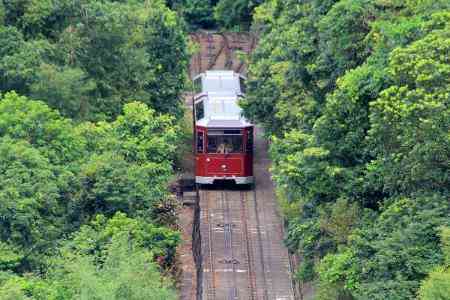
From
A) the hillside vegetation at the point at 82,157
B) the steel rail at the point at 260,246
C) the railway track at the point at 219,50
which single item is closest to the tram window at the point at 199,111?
the hillside vegetation at the point at 82,157

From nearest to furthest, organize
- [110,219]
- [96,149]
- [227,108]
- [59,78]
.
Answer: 1. [110,219]
2. [96,149]
3. [59,78]
4. [227,108]

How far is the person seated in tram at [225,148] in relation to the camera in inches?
1793

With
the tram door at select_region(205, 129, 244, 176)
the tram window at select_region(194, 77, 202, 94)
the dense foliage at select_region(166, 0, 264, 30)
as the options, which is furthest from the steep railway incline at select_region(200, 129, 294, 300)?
the dense foliage at select_region(166, 0, 264, 30)

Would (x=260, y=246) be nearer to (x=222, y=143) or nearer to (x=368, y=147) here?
(x=222, y=143)

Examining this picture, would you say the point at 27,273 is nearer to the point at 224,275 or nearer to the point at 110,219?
the point at 110,219

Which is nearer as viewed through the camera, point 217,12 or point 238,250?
point 238,250

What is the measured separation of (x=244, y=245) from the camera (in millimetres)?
41875

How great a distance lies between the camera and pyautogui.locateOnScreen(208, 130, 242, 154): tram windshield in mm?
45250

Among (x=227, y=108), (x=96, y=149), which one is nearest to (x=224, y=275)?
(x=96, y=149)

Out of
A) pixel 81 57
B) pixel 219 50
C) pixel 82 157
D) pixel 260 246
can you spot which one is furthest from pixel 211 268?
pixel 219 50

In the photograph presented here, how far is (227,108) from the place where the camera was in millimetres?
46594

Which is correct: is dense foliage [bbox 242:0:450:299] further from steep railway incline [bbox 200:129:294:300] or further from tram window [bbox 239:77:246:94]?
tram window [bbox 239:77:246:94]

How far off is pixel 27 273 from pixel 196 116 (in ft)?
57.4

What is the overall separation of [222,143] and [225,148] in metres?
0.20
